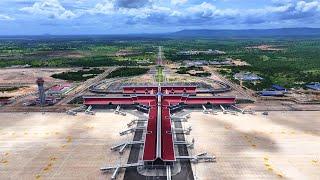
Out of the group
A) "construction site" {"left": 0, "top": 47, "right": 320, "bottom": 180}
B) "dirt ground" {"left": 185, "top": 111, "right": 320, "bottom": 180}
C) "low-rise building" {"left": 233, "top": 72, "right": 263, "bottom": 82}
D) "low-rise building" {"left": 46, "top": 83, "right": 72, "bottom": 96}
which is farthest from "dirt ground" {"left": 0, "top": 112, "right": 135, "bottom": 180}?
"low-rise building" {"left": 233, "top": 72, "right": 263, "bottom": 82}

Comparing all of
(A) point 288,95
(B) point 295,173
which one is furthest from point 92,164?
(A) point 288,95

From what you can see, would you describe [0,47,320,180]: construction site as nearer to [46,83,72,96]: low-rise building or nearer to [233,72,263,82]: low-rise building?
[46,83,72,96]: low-rise building

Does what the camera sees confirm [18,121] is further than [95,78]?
No

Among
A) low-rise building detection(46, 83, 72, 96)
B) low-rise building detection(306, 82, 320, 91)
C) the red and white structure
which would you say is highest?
the red and white structure

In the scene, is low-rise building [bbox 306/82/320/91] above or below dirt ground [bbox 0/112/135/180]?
above

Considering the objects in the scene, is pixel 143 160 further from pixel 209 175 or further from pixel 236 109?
pixel 236 109

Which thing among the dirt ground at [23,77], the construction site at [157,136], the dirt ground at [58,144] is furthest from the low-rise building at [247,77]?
the dirt ground at [23,77]
